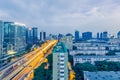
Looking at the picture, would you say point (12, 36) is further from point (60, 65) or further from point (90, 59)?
point (60, 65)

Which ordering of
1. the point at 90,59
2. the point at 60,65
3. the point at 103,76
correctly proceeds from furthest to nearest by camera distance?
the point at 90,59 < the point at 103,76 < the point at 60,65

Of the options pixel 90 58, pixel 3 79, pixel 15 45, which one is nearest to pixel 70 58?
pixel 90 58

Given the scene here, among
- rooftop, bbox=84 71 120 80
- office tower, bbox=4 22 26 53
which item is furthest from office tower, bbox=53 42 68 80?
office tower, bbox=4 22 26 53

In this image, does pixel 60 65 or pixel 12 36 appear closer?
pixel 60 65

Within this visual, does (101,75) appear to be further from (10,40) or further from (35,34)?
(35,34)

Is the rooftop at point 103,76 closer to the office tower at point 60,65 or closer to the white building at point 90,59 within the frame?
the office tower at point 60,65

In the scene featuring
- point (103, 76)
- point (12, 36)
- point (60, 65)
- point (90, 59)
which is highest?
point (12, 36)

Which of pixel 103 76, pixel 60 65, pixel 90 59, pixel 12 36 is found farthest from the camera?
pixel 12 36

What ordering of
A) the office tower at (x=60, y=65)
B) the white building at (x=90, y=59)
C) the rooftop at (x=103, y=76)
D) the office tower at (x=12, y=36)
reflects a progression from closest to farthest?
the office tower at (x=60, y=65) < the rooftop at (x=103, y=76) < the white building at (x=90, y=59) < the office tower at (x=12, y=36)

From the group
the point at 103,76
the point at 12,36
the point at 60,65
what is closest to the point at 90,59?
the point at 103,76

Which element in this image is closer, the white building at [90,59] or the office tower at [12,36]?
the white building at [90,59]

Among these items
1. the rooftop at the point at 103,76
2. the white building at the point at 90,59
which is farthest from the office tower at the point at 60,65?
the white building at the point at 90,59

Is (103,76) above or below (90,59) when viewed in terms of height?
below
